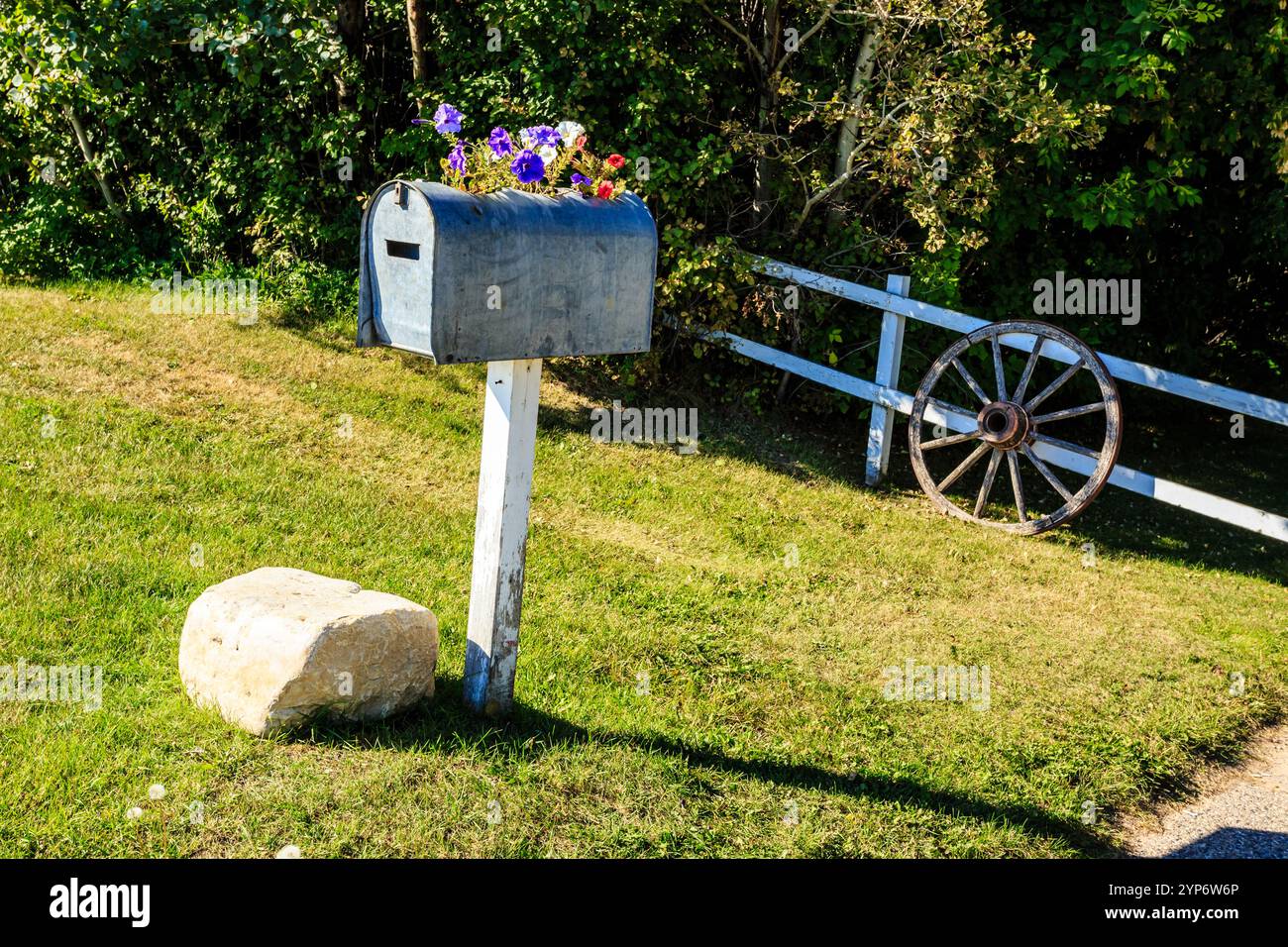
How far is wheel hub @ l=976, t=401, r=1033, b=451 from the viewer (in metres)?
8.03

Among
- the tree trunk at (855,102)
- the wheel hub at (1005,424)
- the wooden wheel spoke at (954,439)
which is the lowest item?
the wooden wheel spoke at (954,439)

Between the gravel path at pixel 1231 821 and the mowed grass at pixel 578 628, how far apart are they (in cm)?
15

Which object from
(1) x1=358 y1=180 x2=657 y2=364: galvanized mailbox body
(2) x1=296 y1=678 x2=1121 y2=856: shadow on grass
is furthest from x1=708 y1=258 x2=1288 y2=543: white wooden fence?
(1) x1=358 y1=180 x2=657 y2=364: galvanized mailbox body

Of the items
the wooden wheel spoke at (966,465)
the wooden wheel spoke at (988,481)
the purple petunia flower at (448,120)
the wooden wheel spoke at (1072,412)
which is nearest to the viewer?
the purple petunia flower at (448,120)

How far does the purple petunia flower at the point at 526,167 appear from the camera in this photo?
4.29m

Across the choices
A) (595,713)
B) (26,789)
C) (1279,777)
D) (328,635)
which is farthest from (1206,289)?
(26,789)

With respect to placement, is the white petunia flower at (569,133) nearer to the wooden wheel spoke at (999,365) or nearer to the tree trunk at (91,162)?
the wooden wheel spoke at (999,365)

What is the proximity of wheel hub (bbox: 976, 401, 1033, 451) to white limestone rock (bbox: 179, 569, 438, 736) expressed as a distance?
4.74 m

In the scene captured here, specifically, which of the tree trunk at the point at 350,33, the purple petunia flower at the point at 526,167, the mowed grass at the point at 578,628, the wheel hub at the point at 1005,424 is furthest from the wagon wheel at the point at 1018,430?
the tree trunk at the point at 350,33

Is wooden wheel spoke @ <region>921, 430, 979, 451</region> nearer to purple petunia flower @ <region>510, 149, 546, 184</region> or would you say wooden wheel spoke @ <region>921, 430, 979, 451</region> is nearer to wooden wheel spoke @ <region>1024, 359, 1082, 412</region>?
wooden wheel spoke @ <region>1024, 359, 1082, 412</region>

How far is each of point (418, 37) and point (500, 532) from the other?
707cm

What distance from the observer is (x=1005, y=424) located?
8.15 meters
